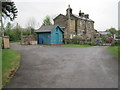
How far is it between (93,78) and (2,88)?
399 cm

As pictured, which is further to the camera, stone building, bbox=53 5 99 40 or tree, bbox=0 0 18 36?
stone building, bbox=53 5 99 40

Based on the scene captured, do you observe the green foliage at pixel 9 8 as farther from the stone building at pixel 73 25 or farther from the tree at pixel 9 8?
the stone building at pixel 73 25

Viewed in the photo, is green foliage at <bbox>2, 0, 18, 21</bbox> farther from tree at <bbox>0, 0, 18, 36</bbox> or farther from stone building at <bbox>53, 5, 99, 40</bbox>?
stone building at <bbox>53, 5, 99, 40</bbox>

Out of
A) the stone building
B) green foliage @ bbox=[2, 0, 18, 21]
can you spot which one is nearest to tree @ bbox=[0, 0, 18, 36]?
green foliage @ bbox=[2, 0, 18, 21]

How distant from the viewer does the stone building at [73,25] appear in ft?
100

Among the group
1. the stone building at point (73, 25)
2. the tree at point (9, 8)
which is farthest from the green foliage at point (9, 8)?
the stone building at point (73, 25)

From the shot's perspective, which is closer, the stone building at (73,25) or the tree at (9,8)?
the tree at (9,8)

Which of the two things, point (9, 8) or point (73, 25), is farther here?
point (73, 25)

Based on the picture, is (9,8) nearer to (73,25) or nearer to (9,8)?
(9,8)

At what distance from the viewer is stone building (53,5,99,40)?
3062 centimetres

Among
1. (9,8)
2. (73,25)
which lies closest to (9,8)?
(9,8)

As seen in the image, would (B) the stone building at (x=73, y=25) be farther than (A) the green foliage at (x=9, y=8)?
Yes

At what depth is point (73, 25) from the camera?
33344mm

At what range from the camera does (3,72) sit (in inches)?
253
